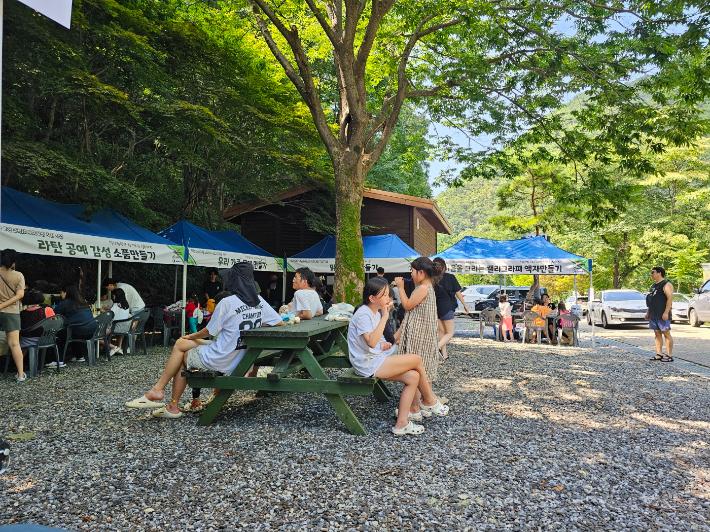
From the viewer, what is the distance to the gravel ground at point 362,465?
10.2 feet

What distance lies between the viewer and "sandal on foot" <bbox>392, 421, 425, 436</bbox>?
475cm

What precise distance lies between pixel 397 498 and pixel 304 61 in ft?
32.6

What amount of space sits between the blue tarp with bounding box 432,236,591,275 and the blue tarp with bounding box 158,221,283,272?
227 inches

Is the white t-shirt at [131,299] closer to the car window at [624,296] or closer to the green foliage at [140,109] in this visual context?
the green foliage at [140,109]

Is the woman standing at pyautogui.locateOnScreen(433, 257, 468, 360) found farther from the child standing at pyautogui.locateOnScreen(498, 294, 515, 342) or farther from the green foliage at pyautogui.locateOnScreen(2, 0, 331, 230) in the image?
the green foliage at pyautogui.locateOnScreen(2, 0, 331, 230)

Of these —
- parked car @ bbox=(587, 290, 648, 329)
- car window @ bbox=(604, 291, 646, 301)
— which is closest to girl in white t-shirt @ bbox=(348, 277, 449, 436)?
parked car @ bbox=(587, 290, 648, 329)

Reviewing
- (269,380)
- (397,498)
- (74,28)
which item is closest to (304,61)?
(74,28)

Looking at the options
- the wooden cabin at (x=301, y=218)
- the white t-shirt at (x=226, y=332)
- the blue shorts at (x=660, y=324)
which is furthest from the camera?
the wooden cabin at (x=301, y=218)

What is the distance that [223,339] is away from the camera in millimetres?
4988

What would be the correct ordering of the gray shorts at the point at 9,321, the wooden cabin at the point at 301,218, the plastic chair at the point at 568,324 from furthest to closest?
the wooden cabin at the point at 301,218 < the plastic chair at the point at 568,324 < the gray shorts at the point at 9,321

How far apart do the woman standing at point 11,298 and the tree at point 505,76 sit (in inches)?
233

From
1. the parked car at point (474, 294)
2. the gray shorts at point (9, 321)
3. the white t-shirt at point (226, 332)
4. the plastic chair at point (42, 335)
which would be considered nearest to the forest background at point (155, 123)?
the plastic chair at point (42, 335)

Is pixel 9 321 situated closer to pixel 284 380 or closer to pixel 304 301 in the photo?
pixel 304 301

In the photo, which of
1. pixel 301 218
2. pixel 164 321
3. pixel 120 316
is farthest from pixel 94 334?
pixel 301 218
